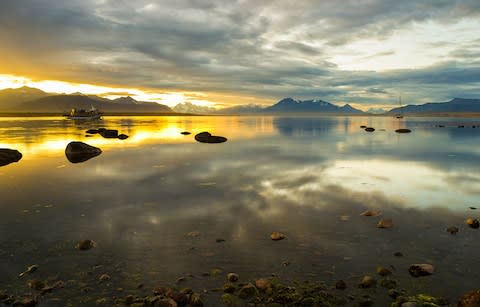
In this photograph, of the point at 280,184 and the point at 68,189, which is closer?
the point at 68,189

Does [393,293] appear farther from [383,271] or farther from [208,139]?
[208,139]

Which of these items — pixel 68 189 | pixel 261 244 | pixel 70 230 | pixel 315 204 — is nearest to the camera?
pixel 261 244

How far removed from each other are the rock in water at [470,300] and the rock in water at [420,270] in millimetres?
1552

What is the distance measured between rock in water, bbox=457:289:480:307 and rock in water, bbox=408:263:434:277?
155 centimetres

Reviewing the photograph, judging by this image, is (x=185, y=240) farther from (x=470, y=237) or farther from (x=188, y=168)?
(x=188, y=168)

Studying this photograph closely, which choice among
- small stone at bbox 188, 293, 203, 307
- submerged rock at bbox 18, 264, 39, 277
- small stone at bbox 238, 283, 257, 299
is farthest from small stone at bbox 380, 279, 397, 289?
submerged rock at bbox 18, 264, 39, 277

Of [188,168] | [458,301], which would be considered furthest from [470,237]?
[188,168]

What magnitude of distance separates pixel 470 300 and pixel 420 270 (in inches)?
73.7

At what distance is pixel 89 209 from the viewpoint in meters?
15.0

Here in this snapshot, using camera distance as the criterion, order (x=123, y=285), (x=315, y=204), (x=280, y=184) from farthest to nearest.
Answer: (x=280, y=184) < (x=315, y=204) < (x=123, y=285)

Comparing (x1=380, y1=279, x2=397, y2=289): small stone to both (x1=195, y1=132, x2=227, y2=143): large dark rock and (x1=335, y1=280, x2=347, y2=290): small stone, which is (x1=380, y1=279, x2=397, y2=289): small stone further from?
(x1=195, y1=132, x2=227, y2=143): large dark rock

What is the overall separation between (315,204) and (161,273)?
9155 millimetres

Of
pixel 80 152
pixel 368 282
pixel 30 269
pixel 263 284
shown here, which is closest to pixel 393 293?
pixel 368 282

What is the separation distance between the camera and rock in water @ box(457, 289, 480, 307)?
7.07m
